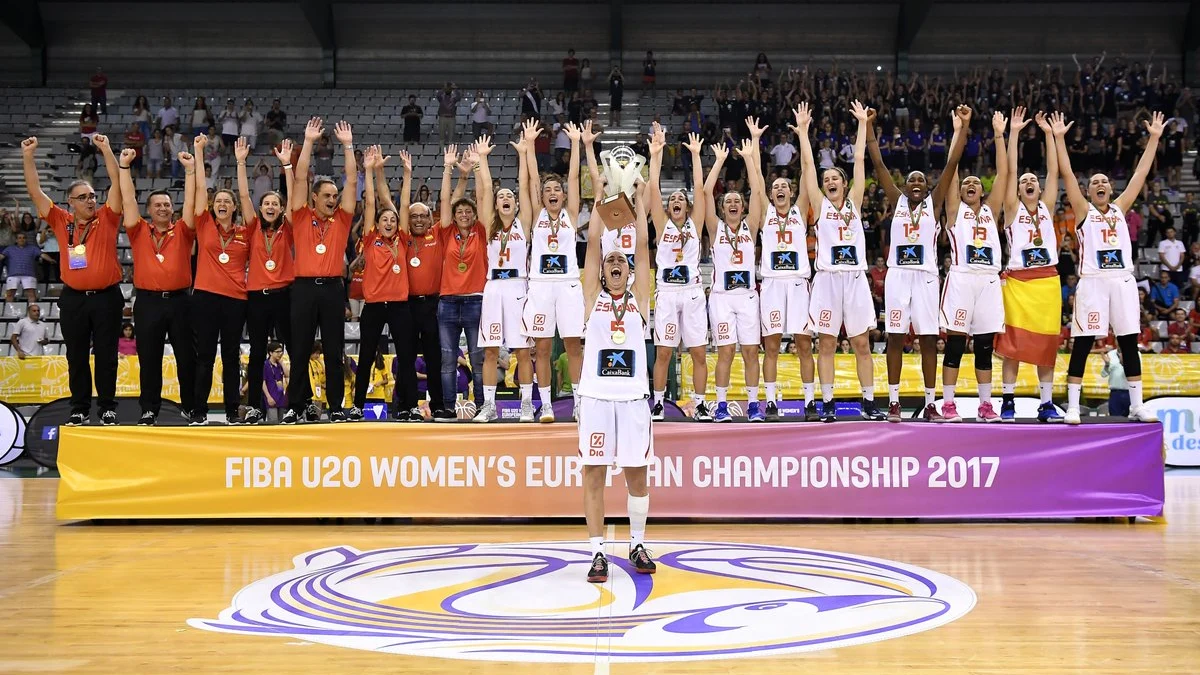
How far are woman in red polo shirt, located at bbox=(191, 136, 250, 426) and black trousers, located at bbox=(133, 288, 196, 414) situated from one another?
0.15m

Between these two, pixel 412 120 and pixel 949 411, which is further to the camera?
pixel 412 120

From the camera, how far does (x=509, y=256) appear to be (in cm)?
986

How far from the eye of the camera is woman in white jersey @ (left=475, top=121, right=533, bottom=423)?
9758mm

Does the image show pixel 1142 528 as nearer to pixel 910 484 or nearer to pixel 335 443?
pixel 910 484

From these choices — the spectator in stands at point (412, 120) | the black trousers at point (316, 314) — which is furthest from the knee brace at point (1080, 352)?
the spectator in stands at point (412, 120)

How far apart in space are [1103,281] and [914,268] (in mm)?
1756

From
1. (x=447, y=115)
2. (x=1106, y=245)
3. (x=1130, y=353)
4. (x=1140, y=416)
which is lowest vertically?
(x=1140, y=416)

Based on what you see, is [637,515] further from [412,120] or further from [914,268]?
[412,120]

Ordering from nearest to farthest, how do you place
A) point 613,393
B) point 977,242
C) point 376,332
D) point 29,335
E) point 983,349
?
point 613,393, point 977,242, point 983,349, point 376,332, point 29,335

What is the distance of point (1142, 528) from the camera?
9.75m

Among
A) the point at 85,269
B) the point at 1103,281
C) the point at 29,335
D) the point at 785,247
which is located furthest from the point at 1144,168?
the point at 29,335

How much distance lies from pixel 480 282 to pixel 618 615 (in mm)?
4700

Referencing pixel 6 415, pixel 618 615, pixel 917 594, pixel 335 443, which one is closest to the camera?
pixel 618 615

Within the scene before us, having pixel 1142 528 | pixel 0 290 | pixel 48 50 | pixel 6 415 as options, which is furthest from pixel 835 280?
pixel 48 50
